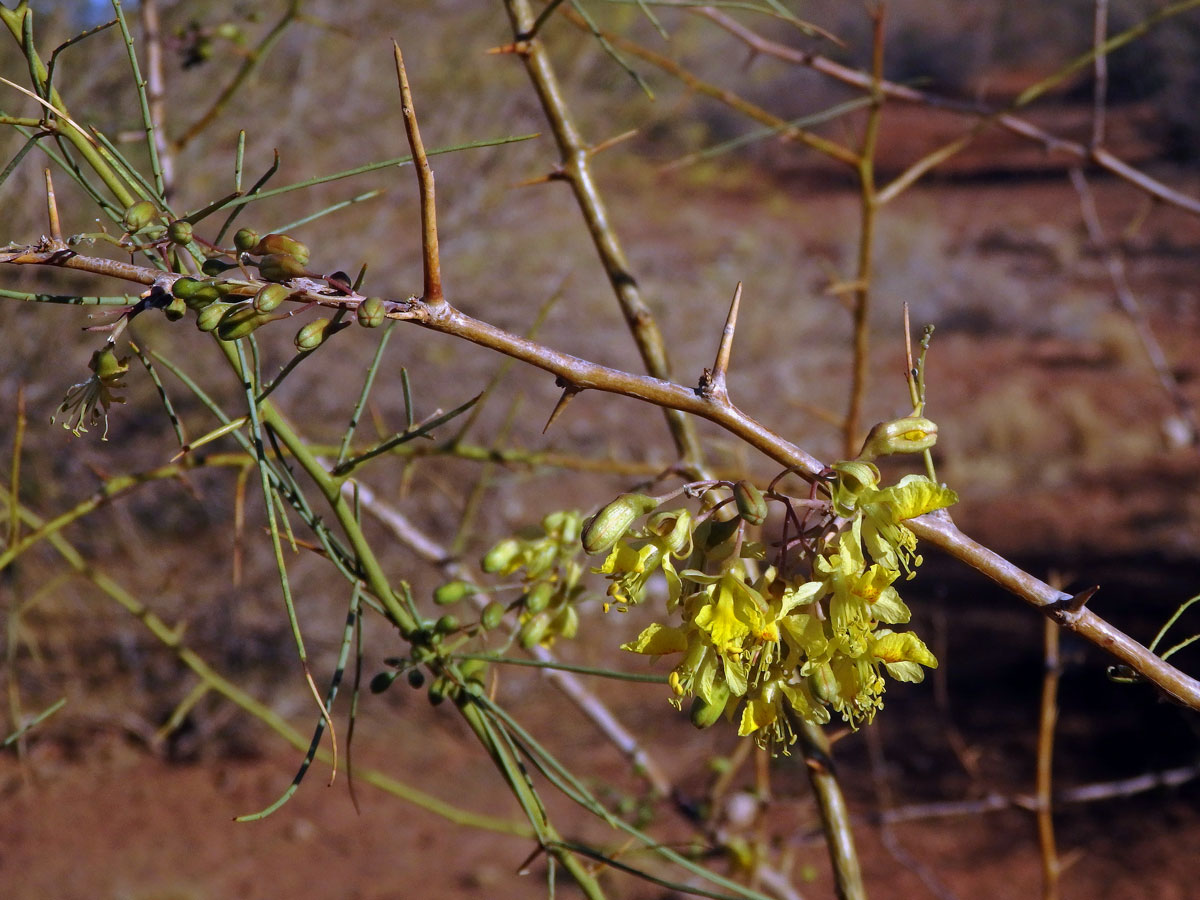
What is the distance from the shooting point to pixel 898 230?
12742 millimetres

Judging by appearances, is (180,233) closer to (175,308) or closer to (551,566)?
(175,308)

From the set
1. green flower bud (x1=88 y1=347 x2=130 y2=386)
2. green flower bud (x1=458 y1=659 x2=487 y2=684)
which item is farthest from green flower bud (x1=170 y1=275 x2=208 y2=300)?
green flower bud (x1=458 y1=659 x2=487 y2=684)

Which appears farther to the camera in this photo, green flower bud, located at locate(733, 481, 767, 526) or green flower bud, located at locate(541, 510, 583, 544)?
green flower bud, located at locate(541, 510, 583, 544)

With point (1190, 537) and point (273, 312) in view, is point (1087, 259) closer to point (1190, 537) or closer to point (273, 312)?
point (1190, 537)

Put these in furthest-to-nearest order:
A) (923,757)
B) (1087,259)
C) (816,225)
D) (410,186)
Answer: (816,225)
(1087,259)
(410,186)
(923,757)

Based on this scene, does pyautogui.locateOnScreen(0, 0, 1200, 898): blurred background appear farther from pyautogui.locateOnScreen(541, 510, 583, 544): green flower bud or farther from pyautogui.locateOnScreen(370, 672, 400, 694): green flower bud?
pyautogui.locateOnScreen(370, 672, 400, 694): green flower bud

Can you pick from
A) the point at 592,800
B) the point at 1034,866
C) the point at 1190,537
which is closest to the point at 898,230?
the point at 1190,537

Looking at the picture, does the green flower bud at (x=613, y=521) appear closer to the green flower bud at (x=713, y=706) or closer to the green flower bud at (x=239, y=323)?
the green flower bud at (x=713, y=706)

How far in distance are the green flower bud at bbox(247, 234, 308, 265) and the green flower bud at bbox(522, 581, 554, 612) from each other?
1.56ft

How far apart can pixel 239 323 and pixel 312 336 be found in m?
0.05

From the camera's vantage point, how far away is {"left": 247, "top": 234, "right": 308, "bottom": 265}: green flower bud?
67cm

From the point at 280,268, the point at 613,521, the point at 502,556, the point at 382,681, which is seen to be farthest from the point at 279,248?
the point at 502,556

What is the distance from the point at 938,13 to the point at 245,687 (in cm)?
2086

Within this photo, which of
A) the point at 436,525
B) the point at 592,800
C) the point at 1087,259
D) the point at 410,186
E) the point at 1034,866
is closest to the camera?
the point at 592,800
